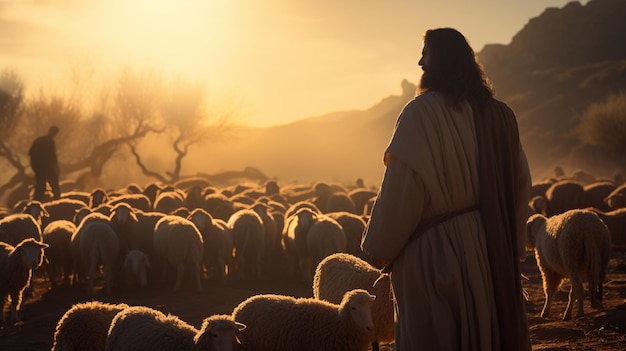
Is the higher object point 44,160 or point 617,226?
point 44,160

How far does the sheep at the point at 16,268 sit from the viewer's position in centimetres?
1015

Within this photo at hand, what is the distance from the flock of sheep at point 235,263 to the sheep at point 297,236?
0.03 m

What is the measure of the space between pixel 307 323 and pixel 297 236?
7.75m

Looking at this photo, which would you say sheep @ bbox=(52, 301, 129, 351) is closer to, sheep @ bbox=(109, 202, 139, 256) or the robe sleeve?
the robe sleeve

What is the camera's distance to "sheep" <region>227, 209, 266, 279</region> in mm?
14594

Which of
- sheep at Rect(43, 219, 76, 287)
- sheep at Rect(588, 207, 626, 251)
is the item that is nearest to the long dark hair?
sheep at Rect(43, 219, 76, 287)

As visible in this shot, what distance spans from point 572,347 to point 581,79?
80.3 meters

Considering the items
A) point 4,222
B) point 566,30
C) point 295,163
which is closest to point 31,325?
point 4,222

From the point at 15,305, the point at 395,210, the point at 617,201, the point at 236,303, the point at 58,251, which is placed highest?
the point at 395,210

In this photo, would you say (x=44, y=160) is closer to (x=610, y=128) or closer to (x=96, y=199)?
(x=96, y=199)

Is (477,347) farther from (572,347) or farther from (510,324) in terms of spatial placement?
(572,347)

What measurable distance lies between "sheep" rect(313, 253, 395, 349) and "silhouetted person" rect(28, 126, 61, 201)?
13.4 metres

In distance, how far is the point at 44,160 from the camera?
20.1 m

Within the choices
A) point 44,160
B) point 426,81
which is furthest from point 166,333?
Result: point 44,160
